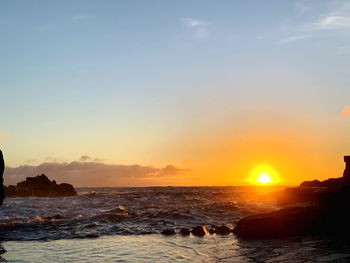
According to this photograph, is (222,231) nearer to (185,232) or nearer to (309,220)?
(185,232)

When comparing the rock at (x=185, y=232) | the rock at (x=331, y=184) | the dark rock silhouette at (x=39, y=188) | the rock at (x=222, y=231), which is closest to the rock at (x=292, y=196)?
A: the rock at (x=331, y=184)

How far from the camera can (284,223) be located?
58.8ft

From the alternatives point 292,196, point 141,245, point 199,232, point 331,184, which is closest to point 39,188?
point 292,196

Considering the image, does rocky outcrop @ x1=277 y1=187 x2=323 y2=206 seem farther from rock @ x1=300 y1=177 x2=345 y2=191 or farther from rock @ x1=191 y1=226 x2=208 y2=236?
rock @ x1=191 y1=226 x2=208 y2=236

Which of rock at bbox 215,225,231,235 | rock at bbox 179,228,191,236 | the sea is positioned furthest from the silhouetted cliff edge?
rock at bbox 179,228,191,236

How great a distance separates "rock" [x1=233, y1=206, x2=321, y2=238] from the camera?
58.0 feet

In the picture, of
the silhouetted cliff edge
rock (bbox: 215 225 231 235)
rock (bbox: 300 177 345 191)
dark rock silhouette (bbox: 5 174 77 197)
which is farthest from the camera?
dark rock silhouette (bbox: 5 174 77 197)

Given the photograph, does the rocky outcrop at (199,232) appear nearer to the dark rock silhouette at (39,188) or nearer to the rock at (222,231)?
the rock at (222,231)

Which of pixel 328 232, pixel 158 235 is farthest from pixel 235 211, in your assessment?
pixel 328 232

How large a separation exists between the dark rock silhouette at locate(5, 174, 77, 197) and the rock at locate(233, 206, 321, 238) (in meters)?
93.3

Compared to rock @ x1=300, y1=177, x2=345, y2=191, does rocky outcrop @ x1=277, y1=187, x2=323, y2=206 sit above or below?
below

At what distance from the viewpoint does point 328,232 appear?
55.5ft

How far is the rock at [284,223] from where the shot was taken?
1767cm

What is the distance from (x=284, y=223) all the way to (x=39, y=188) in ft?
324
